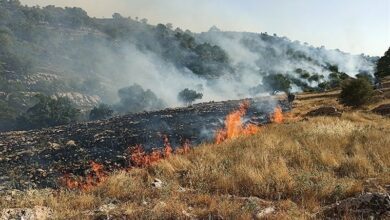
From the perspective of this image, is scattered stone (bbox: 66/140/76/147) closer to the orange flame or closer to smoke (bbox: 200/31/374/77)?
the orange flame

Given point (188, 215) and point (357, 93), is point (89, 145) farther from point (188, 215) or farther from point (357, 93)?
point (357, 93)

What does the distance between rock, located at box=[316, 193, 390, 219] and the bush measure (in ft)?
97.2

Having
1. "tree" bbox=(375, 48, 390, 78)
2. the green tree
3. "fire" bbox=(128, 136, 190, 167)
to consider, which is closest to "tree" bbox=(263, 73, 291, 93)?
"tree" bbox=(375, 48, 390, 78)

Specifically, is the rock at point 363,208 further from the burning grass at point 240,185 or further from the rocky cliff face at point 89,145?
the rocky cliff face at point 89,145

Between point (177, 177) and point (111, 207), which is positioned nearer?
point (111, 207)

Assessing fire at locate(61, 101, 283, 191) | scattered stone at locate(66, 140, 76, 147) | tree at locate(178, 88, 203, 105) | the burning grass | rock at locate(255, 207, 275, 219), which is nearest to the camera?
rock at locate(255, 207, 275, 219)

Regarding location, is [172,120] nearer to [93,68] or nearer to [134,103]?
[134,103]

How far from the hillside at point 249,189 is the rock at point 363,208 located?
0.01 meters

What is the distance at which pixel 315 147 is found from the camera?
42.2ft

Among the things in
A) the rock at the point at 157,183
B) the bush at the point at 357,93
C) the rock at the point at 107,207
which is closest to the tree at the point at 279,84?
the bush at the point at 357,93

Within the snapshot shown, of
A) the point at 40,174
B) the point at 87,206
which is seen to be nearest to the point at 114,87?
the point at 40,174

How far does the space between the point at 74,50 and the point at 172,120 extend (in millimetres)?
128687

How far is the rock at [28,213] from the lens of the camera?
24.0 feet

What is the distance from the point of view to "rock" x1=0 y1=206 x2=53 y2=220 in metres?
7.32
